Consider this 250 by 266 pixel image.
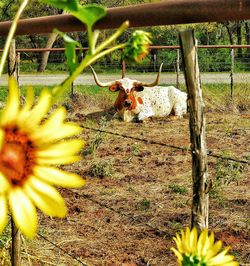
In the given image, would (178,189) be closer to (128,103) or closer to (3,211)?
(128,103)

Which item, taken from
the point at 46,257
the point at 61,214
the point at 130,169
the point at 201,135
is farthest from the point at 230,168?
the point at 61,214

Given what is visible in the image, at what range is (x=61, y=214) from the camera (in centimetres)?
15

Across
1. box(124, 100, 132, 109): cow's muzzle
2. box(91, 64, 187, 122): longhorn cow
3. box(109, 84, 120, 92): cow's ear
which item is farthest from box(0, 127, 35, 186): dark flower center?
box(124, 100, 132, 109): cow's muzzle

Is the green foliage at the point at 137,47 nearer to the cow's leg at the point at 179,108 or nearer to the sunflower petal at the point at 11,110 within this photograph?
the sunflower petal at the point at 11,110

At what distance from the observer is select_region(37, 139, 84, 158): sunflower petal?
0.16 meters

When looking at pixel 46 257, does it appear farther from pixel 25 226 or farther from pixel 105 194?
pixel 25 226

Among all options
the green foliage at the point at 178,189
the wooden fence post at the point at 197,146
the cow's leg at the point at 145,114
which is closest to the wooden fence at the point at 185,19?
the wooden fence post at the point at 197,146

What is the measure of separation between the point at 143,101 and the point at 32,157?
24.8ft

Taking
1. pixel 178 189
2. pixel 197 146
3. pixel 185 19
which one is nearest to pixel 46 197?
pixel 185 19

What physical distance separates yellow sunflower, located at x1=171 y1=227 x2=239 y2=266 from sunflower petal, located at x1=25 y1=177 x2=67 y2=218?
53mm

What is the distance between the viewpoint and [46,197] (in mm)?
157

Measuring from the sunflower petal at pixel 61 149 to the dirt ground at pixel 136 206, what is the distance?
5.23ft

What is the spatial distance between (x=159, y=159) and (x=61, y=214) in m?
5.24

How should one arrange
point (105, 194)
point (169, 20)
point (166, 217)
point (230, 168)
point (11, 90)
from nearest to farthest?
point (11, 90) < point (169, 20) < point (166, 217) < point (105, 194) < point (230, 168)
